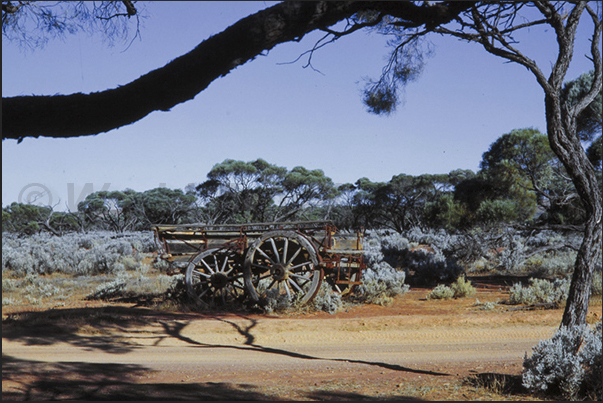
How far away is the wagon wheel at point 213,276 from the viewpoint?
12.3m

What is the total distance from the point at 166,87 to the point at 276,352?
588 centimetres

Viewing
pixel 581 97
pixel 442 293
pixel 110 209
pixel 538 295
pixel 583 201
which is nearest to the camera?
pixel 583 201

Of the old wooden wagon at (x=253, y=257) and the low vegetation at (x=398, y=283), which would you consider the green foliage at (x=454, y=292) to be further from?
the old wooden wagon at (x=253, y=257)

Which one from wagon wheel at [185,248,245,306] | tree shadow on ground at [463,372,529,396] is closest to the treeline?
wagon wheel at [185,248,245,306]

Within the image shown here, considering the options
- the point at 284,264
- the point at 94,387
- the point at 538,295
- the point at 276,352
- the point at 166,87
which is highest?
the point at 166,87

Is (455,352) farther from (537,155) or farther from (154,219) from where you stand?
(154,219)

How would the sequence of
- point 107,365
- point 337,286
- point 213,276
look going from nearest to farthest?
point 107,365
point 213,276
point 337,286

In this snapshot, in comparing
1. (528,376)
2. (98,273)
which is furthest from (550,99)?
(98,273)

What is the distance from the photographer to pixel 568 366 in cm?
541

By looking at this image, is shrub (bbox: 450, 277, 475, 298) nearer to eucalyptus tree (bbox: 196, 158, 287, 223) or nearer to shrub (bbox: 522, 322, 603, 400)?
shrub (bbox: 522, 322, 603, 400)

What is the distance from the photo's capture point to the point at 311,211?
37500mm

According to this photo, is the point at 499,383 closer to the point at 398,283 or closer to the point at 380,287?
the point at 380,287

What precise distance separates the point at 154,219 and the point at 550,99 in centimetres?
4067


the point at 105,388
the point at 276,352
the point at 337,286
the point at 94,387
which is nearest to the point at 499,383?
the point at 276,352
